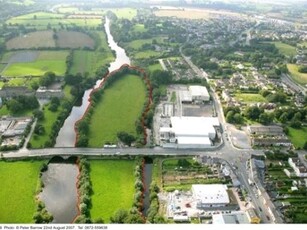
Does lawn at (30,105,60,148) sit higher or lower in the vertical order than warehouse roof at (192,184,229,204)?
higher

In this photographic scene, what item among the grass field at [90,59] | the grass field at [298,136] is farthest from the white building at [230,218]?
the grass field at [90,59]

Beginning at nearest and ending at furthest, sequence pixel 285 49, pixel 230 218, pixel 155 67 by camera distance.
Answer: pixel 230 218 < pixel 155 67 < pixel 285 49

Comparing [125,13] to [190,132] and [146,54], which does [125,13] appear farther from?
[190,132]

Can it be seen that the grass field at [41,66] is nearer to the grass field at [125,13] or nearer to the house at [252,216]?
the house at [252,216]

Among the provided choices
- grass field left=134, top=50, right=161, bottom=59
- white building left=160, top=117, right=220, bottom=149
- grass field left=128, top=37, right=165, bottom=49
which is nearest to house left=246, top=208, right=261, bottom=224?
white building left=160, top=117, right=220, bottom=149

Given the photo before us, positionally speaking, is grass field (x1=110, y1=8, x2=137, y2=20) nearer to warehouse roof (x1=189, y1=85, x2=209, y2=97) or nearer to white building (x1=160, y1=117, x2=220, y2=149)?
warehouse roof (x1=189, y1=85, x2=209, y2=97)

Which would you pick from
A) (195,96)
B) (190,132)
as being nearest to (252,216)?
(190,132)
